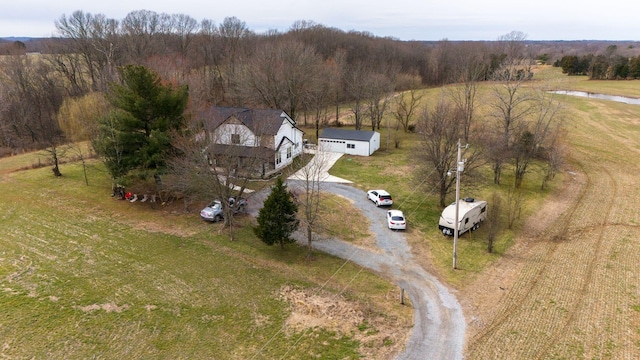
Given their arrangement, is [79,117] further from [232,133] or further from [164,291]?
[164,291]

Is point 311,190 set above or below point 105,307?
above

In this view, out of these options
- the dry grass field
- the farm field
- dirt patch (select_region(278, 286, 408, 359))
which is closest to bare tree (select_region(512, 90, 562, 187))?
the dry grass field

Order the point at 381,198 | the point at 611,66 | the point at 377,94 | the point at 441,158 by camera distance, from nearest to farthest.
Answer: the point at 441,158 < the point at 381,198 < the point at 377,94 < the point at 611,66

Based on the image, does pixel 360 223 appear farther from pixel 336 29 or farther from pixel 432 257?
pixel 336 29

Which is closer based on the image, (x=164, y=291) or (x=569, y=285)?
(x=164, y=291)

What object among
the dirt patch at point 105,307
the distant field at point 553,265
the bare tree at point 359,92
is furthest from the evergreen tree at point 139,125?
the bare tree at point 359,92

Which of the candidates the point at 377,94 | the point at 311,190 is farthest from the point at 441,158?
the point at 377,94
